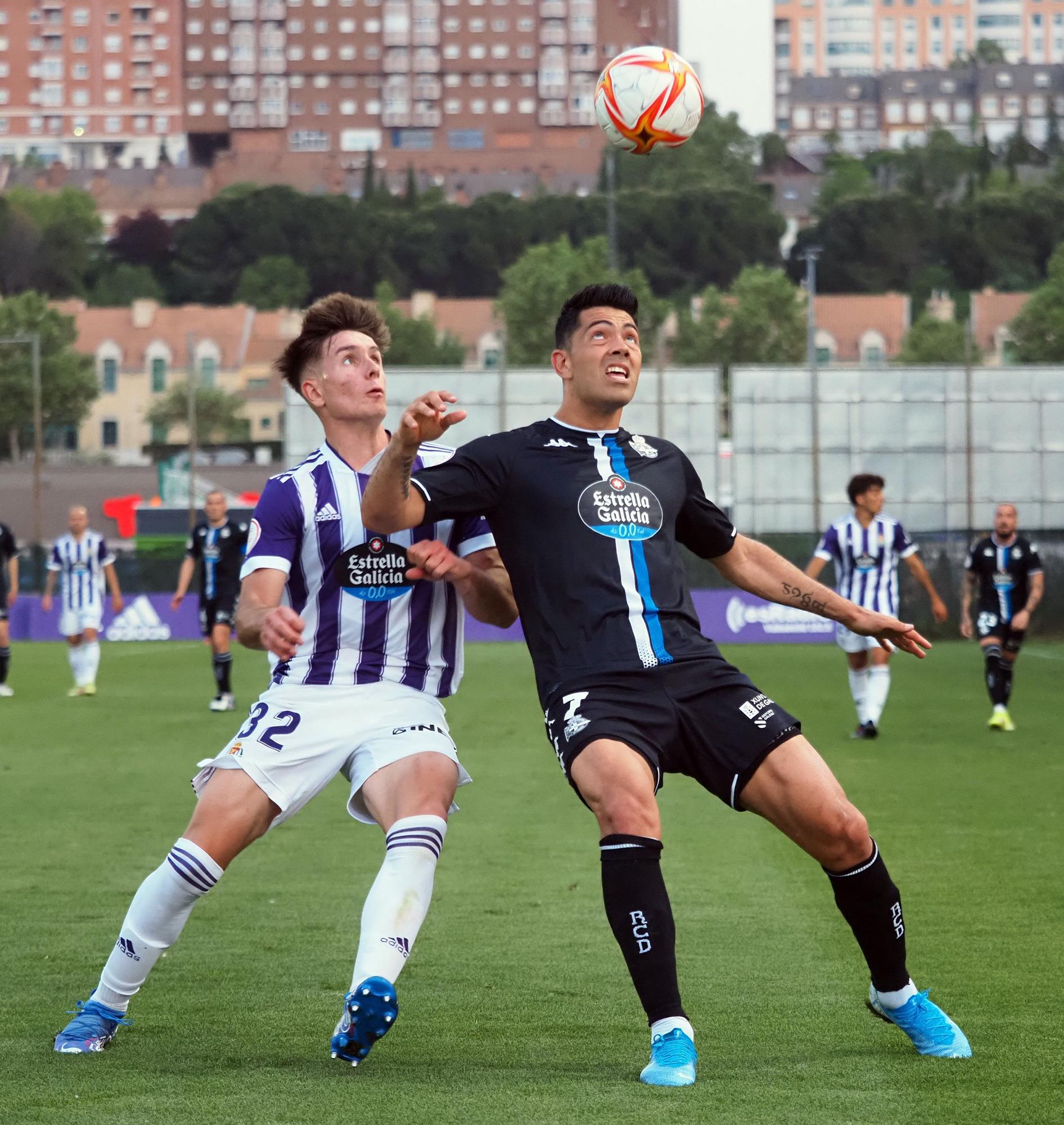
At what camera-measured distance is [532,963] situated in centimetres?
616

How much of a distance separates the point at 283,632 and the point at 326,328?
1098 mm

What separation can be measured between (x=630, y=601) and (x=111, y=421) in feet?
344

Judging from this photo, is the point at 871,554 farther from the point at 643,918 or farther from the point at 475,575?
the point at 643,918

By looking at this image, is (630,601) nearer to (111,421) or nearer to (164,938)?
(164,938)

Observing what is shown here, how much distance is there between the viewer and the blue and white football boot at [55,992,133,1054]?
4.83 m

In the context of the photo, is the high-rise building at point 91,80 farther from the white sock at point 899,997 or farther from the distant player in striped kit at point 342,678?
the white sock at point 899,997

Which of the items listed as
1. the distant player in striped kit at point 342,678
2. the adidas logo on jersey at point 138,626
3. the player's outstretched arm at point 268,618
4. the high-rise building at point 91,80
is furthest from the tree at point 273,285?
the player's outstretched arm at point 268,618

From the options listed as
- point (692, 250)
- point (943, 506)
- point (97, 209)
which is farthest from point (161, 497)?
point (97, 209)

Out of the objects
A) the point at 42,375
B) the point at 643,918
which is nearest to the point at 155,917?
the point at 643,918

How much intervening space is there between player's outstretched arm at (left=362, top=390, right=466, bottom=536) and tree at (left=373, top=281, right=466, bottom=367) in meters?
91.4

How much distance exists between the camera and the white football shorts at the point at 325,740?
4793mm

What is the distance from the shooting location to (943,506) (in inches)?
1368

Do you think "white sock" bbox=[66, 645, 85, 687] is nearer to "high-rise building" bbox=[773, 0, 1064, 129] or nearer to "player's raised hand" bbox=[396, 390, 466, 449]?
"player's raised hand" bbox=[396, 390, 466, 449]

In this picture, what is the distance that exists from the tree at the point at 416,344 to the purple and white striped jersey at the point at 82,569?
75665 mm
